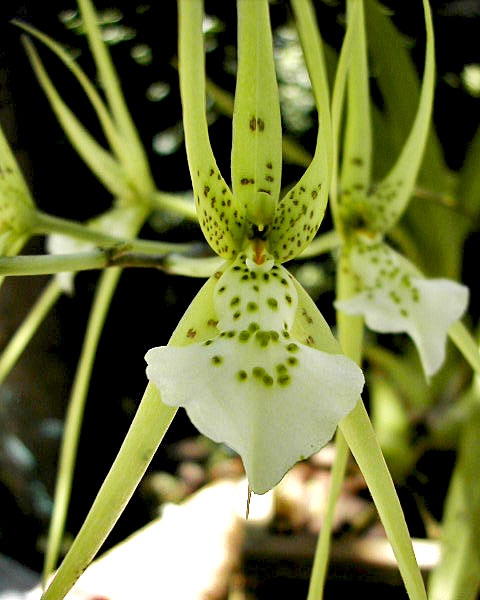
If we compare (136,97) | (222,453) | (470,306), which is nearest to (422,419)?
(470,306)

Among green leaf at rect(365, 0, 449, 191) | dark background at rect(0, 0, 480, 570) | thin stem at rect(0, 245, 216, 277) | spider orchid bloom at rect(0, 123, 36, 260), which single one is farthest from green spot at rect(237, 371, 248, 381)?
dark background at rect(0, 0, 480, 570)

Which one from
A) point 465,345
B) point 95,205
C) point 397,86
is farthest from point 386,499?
point 95,205

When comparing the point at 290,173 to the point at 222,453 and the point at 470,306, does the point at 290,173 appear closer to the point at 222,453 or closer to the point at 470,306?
the point at 470,306

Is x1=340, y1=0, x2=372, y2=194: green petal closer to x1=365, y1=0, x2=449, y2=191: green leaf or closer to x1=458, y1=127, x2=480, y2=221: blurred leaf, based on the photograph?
x1=365, y1=0, x2=449, y2=191: green leaf

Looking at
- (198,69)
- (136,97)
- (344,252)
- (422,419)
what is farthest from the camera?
(136,97)

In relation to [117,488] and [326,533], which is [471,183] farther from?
[117,488]

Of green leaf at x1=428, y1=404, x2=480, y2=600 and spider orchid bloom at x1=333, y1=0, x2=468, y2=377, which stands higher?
spider orchid bloom at x1=333, y1=0, x2=468, y2=377
